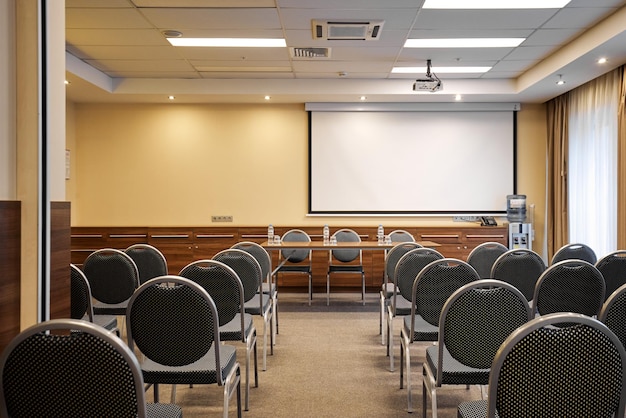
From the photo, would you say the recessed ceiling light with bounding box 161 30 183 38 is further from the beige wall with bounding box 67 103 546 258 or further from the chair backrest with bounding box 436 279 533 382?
the chair backrest with bounding box 436 279 533 382

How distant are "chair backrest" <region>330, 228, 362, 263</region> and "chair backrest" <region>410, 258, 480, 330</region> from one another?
4.10 metres

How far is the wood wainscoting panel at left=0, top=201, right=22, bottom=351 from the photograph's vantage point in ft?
7.61

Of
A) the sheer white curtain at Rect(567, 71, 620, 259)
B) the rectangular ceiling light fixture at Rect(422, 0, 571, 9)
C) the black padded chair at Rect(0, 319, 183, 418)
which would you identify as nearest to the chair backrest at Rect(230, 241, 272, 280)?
the rectangular ceiling light fixture at Rect(422, 0, 571, 9)

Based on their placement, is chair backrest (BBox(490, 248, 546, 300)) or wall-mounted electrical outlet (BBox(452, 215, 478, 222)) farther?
wall-mounted electrical outlet (BBox(452, 215, 478, 222))

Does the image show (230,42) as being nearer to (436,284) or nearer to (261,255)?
(261,255)

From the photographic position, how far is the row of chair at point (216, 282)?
3359 millimetres

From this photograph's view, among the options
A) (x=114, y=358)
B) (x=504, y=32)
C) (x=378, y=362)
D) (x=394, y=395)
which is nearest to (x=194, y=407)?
(x=394, y=395)

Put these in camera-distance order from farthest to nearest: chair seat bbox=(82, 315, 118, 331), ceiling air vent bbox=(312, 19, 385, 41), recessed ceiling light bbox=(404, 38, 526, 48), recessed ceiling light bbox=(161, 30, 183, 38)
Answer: recessed ceiling light bbox=(404, 38, 526, 48) < recessed ceiling light bbox=(161, 30, 183, 38) < ceiling air vent bbox=(312, 19, 385, 41) < chair seat bbox=(82, 315, 118, 331)

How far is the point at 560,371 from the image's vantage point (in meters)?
1.75

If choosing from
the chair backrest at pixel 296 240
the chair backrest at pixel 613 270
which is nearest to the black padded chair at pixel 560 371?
the chair backrest at pixel 613 270

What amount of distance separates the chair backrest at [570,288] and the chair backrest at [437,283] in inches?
18.0

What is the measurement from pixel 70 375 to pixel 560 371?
1.52 m

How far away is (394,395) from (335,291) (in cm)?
468

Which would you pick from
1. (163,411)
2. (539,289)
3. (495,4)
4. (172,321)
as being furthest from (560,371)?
(495,4)
